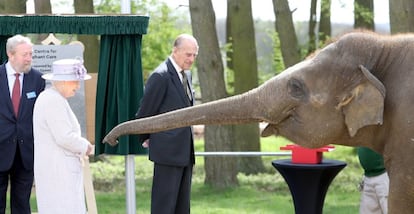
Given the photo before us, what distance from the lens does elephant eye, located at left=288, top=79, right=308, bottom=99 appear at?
6.91 m

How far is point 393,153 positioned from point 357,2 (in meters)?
14.8

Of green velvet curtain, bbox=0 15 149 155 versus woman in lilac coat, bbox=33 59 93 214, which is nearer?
woman in lilac coat, bbox=33 59 93 214

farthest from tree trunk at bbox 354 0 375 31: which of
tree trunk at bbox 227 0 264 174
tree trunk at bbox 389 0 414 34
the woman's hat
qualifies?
the woman's hat

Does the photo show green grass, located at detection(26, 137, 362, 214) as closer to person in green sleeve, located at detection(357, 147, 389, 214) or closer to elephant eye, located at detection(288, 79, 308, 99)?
person in green sleeve, located at detection(357, 147, 389, 214)

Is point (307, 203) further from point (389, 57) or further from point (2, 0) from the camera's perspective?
point (2, 0)

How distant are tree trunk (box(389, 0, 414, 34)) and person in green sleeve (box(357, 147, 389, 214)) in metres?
5.08

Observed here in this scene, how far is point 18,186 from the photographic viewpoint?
34.1 feet

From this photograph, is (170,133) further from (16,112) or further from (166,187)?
(16,112)

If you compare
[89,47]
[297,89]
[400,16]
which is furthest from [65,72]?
[89,47]

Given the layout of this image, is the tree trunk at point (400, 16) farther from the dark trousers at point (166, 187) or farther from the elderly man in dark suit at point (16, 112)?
the elderly man in dark suit at point (16, 112)

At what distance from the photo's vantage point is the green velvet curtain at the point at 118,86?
1091cm

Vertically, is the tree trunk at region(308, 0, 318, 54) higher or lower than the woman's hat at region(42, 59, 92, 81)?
lower

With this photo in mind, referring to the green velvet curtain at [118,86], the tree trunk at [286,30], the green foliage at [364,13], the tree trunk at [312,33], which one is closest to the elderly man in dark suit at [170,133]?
the green velvet curtain at [118,86]

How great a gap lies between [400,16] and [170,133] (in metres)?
5.88
